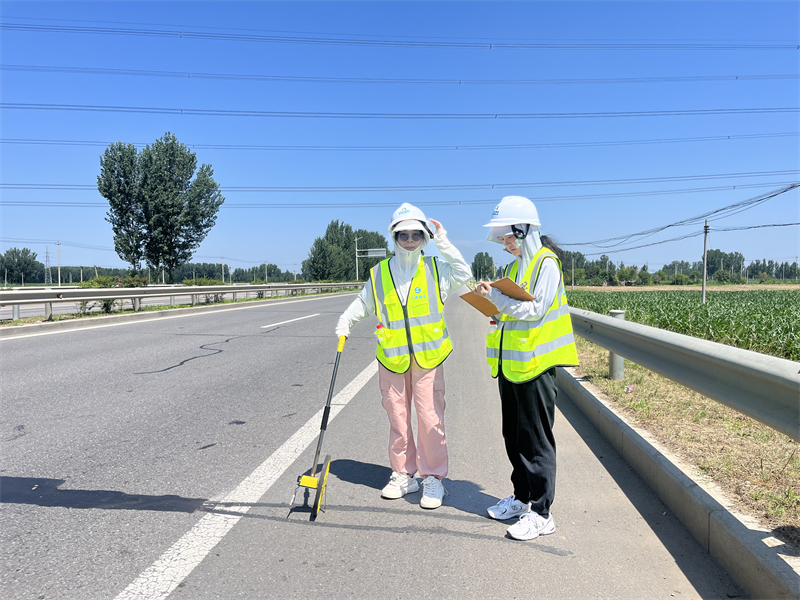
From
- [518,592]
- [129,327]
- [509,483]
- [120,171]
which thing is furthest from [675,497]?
[120,171]

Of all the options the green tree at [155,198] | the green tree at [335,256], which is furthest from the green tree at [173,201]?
the green tree at [335,256]

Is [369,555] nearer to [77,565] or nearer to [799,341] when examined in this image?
[77,565]

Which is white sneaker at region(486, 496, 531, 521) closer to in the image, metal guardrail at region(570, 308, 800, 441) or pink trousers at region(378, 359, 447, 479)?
pink trousers at region(378, 359, 447, 479)

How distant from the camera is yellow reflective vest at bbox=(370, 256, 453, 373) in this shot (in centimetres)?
365

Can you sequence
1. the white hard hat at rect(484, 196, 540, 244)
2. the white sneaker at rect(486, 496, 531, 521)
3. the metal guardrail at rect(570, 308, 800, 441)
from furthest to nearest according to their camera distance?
the white sneaker at rect(486, 496, 531, 521)
the white hard hat at rect(484, 196, 540, 244)
the metal guardrail at rect(570, 308, 800, 441)

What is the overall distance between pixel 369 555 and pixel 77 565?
1455 millimetres

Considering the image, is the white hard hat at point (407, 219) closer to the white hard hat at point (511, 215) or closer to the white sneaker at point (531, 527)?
the white hard hat at point (511, 215)

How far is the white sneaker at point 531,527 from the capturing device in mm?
3098

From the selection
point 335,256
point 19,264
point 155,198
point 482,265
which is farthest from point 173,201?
point 482,265

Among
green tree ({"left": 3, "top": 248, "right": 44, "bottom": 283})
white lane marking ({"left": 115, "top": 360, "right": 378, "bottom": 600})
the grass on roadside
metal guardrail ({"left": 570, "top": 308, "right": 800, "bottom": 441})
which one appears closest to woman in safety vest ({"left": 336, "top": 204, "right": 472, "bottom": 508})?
white lane marking ({"left": 115, "top": 360, "right": 378, "bottom": 600})

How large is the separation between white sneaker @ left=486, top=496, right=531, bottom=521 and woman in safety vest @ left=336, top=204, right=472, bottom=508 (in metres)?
0.38

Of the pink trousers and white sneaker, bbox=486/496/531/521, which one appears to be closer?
white sneaker, bbox=486/496/531/521

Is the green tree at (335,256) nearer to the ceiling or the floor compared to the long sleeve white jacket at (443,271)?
nearer to the ceiling

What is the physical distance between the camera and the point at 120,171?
137 feet
